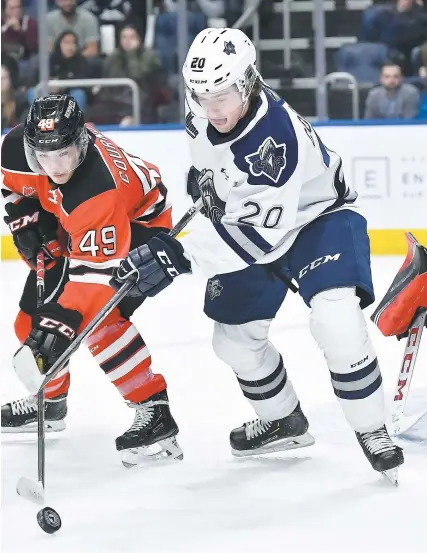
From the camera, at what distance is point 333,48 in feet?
21.8

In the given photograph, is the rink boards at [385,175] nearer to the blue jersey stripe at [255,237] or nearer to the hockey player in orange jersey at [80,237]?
the hockey player in orange jersey at [80,237]

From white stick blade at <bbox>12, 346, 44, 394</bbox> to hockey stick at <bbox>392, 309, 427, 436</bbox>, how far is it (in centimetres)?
102

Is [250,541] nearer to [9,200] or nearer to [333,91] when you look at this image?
[9,200]

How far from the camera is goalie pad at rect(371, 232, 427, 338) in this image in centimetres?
309

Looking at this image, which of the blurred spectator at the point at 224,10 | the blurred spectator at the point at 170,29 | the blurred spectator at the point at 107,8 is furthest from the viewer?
the blurred spectator at the point at 107,8

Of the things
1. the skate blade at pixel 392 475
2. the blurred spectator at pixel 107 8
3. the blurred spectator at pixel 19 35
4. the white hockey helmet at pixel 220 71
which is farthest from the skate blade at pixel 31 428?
the blurred spectator at pixel 107 8

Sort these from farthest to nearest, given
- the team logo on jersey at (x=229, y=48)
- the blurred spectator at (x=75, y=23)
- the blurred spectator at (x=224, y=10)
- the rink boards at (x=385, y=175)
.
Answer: the blurred spectator at (x=224, y=10), the blurred spectator at (x=75, y=23), the rink boards at (x=385, y=175), the team logo on jersey at (x=229, y=48)

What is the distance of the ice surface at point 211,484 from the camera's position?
2459 mm

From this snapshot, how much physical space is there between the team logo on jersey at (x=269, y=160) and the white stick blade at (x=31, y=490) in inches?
32.3

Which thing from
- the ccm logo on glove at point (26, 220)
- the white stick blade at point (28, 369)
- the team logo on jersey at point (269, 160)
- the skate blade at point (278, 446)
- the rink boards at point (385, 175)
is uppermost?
the team logo on jersey at point (269, 160)

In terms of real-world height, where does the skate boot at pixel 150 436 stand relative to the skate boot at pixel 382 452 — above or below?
below

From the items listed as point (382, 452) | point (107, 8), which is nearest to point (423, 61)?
point (107, 8)

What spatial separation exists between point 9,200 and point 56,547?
112 cm

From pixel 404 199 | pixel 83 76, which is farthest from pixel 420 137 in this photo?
pixel 83 76
